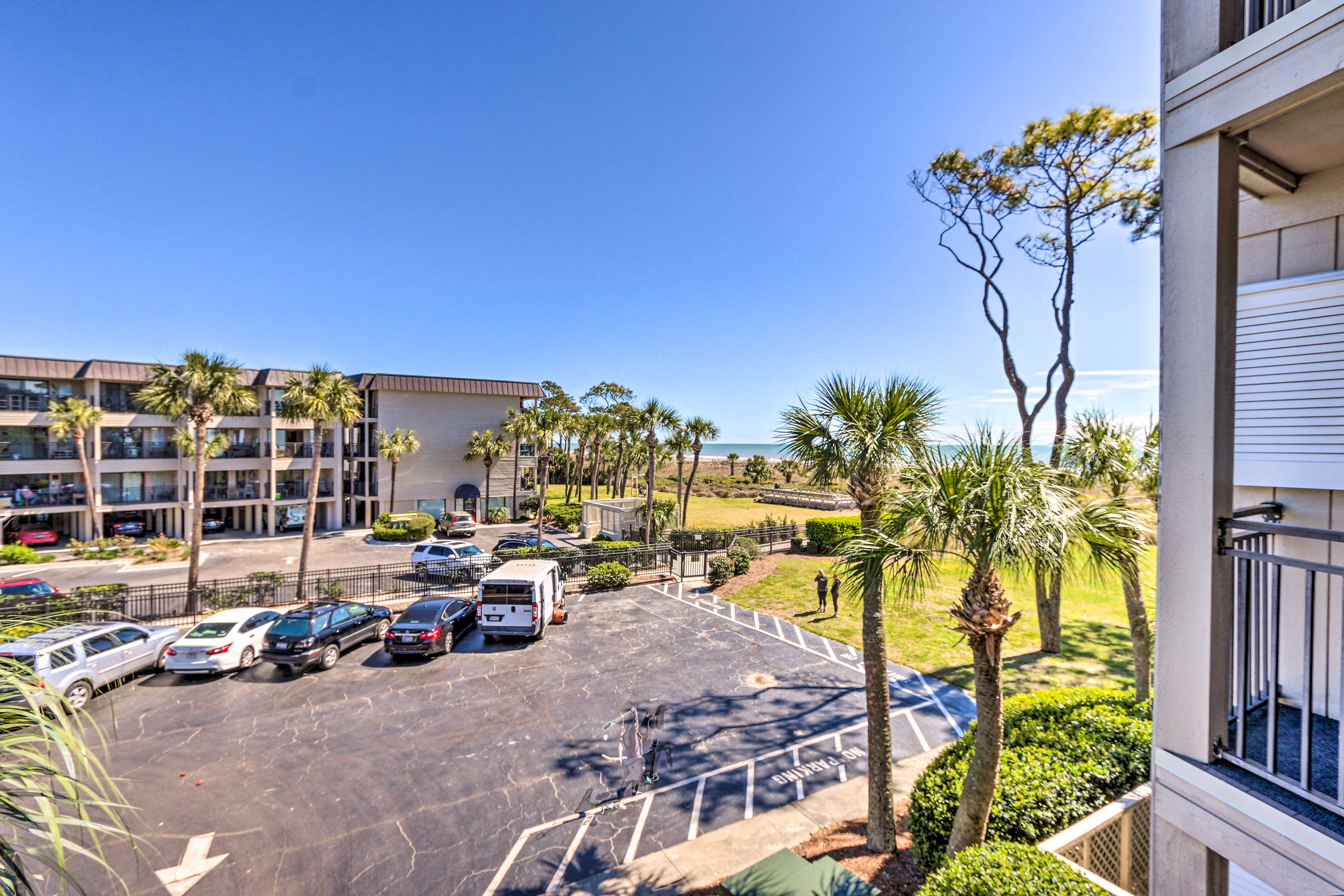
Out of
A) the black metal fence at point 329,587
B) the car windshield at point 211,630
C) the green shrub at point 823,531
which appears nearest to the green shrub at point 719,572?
the black metal fence at point 329,587

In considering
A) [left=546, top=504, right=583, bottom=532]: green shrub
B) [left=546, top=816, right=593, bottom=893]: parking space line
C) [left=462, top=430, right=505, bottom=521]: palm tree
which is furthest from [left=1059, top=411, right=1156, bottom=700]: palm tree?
[left=462, top=430, right=505, bottom=521]: palm tree

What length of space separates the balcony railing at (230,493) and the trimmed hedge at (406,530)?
25.4ft

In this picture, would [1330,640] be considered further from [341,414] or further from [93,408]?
[93,408]

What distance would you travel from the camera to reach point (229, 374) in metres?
19.0

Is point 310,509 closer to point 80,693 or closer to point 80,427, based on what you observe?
point 80,693

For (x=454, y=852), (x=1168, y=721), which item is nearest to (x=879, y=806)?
(x=1168, y=721)

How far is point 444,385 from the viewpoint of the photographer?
37.7 m

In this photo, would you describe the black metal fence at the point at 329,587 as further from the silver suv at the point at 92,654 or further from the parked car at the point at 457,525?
the parked car at the point at 457,525

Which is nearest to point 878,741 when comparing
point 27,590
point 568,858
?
point 568,858

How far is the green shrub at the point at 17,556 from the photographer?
23.3m

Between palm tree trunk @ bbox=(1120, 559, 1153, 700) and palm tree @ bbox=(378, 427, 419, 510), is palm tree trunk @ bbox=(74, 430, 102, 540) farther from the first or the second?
palm tree trunk @ bbox=(1120, 559, 1153, 700)

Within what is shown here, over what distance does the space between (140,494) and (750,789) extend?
38.0m

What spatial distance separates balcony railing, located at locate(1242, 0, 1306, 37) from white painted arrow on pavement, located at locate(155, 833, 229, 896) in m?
12.6

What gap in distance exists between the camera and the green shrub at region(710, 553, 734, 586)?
72.9ft
